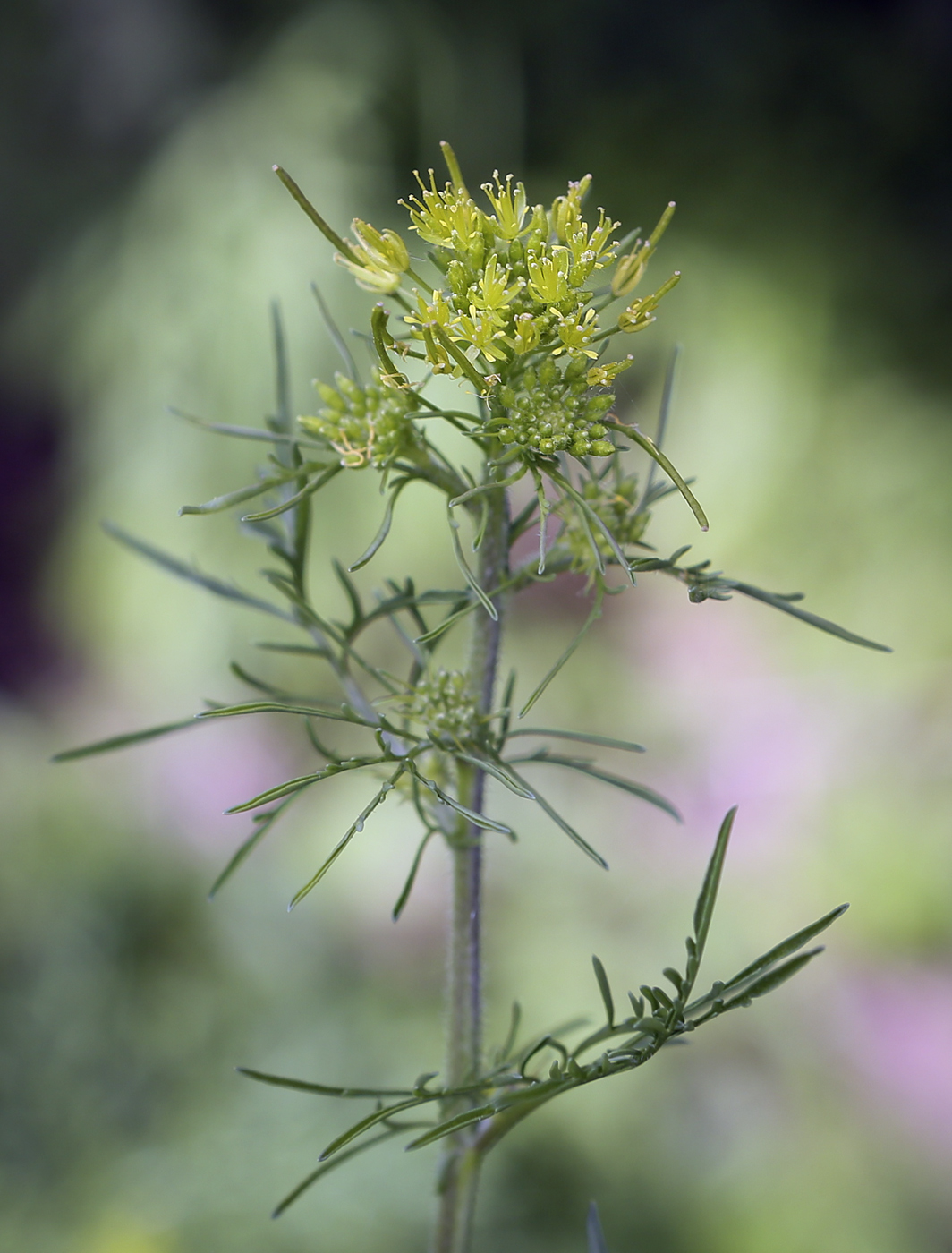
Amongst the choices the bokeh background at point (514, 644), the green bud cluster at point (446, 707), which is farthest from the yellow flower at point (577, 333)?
the bokeh background at point (514, 644)

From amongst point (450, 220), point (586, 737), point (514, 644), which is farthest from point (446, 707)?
point (514, 644)

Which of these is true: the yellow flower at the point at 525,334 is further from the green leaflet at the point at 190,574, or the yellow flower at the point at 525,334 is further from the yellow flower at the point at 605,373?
the green leaflet at the point at 190,574

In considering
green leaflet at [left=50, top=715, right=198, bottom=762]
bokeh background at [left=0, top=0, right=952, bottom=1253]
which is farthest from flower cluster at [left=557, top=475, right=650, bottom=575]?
bokeh background at [left=0, top=0, right=952, bottom=1253]

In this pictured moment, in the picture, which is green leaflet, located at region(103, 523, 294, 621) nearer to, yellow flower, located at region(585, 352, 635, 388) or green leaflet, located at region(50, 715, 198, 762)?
green leaflet, located at region(50, 715, 198, 762)

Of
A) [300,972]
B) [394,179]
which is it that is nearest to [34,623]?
[394,179]

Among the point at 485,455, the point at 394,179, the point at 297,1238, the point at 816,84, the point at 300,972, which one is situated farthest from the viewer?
the point at 816,84

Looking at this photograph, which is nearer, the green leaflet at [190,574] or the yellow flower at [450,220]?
the yellow flower at [450,220]

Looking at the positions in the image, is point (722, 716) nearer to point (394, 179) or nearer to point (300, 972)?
point (300, 972)
